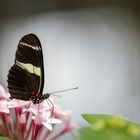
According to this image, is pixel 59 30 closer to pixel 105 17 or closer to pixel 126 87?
pixel 105 17

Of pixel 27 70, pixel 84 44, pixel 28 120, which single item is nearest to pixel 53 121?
pixel 28 120

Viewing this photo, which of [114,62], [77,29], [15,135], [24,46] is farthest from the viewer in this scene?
[77,29]

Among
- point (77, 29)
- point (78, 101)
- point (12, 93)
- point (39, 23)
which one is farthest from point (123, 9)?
point (12, 93)

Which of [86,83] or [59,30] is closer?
[86,83]

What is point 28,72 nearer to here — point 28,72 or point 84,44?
point 28,72

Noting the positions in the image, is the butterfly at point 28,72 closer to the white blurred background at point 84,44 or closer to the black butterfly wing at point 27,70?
the black butterfly wing at point 27,70

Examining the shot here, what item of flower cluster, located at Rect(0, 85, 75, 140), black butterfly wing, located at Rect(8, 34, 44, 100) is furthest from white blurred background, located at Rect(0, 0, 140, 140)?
flower cluster, located at Rect(0, 85, 75, 140)

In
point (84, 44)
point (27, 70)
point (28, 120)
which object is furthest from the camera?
point (84, 44)
